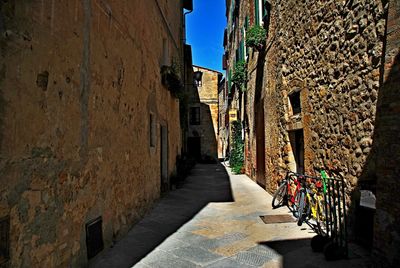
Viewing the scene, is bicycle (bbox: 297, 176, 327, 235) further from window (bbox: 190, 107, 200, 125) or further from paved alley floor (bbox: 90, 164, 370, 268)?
window (bbox: 190, 107, 200, 125)

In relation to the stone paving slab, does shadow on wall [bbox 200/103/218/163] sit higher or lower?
higher

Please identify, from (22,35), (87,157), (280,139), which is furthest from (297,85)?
(22,35)

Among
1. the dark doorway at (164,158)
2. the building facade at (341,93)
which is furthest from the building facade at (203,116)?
the building facade at (341,93)

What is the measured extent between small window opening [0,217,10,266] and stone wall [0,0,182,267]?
0.15ft

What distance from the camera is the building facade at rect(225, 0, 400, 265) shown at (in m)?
3.19

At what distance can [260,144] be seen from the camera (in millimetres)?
10688

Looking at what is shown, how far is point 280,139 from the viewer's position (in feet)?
25.0

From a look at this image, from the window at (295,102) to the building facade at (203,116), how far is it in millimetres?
17904

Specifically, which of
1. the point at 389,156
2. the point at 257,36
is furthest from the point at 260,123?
the point at 389,156

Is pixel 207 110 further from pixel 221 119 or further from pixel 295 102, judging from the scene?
pixel 295 102

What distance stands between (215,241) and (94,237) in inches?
71.0

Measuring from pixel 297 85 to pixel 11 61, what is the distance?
5.45m

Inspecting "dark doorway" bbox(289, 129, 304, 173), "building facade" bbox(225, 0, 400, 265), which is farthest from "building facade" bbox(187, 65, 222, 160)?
"dark doorway" bbox(289, 129, 304, 173)

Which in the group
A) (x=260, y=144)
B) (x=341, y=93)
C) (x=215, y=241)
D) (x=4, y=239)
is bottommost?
(x=215, y=241)
